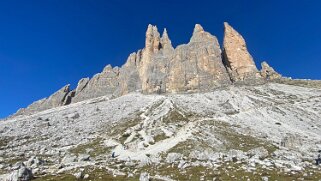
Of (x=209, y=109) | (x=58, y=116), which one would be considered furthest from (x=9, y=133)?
(x=209, y=109)

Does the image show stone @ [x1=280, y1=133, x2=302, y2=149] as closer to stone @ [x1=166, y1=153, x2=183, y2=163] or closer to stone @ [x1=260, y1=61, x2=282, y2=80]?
A: stone @ [x1=166, y1=153, x2=183, y2=163]

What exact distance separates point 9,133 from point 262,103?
9269cm

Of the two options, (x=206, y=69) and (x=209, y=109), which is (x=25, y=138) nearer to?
(x=209, y=109)

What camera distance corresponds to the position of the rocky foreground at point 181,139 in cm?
5341

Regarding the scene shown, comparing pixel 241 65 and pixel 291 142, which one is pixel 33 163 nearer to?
pixel 291 142

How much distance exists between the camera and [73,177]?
5000 centimetres

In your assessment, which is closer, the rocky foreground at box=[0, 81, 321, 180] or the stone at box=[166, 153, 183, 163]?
the rocky foreground at box=[0, 81, 321, 180]

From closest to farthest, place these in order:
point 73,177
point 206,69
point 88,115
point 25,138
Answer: point 73,177, point 25,138, point 88,115, point 206,69

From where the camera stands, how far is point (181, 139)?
93.6m

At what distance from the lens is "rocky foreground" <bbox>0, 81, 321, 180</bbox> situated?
2103 inches

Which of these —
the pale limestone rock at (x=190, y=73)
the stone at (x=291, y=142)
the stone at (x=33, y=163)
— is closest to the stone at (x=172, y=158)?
the stone at (x=33, y=163)

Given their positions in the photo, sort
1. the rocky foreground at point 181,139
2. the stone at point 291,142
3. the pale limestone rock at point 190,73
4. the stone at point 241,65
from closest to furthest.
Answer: the rocky foreground at point 181,139, the stone at point 291,142, the pale limestone rock at point 190,73, the stone at point 241,65

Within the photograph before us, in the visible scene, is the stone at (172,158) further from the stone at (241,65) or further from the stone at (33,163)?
the stone at (241,65)

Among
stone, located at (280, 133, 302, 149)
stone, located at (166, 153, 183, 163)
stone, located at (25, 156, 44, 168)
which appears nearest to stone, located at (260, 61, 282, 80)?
stone, located at (280, 133, 302, 149)
